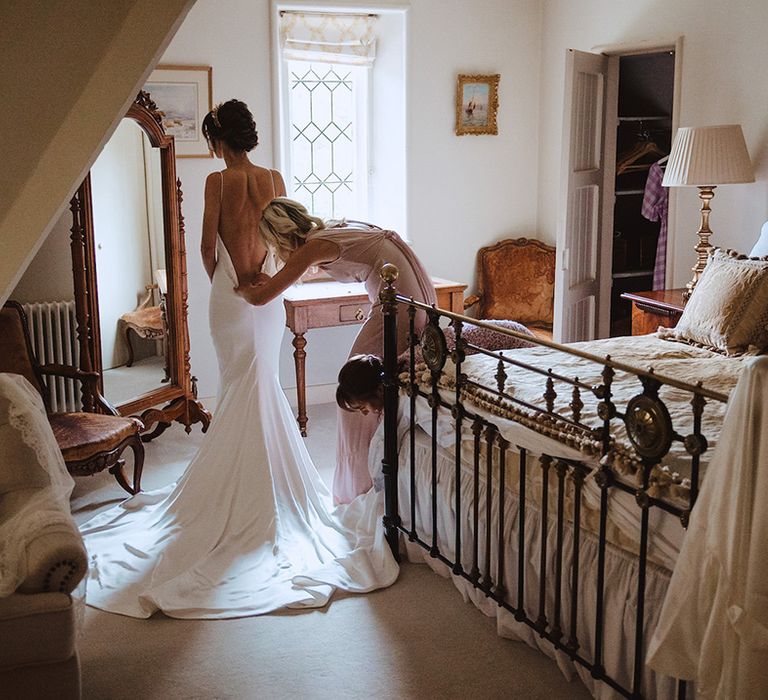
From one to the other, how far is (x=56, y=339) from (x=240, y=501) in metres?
1.37

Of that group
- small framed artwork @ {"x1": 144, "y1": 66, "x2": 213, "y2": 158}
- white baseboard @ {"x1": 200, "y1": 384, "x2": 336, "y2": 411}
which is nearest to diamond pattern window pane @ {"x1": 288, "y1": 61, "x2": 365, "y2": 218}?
small framed artwork @ {"x1": 144, "y1": 66, "x2": 213, "y2": 158}

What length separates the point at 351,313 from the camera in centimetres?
499

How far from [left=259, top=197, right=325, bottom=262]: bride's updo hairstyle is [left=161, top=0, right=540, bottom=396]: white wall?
71.3 inches

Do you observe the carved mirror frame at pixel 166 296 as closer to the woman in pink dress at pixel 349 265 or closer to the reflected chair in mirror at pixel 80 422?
the reflected chair in mirror at pixel 80 422

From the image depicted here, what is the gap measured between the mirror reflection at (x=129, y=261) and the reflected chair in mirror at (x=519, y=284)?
209 centimetres

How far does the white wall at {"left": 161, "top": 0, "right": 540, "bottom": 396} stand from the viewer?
5.11 m

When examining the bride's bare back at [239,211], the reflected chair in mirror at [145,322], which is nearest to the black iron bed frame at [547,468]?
the bride's bare back at [239,211]

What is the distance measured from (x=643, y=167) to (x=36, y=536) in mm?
4599

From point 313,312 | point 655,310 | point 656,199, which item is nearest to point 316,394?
point 313,312

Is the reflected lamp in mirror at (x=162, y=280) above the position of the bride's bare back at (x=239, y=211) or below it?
below

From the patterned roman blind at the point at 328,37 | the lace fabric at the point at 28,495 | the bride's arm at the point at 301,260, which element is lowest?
the lace fabric at the point at 28,495

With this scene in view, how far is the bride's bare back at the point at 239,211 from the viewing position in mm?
3604

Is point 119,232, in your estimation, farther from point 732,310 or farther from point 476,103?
point 732,310

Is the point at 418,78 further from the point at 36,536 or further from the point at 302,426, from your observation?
the point at 36,536
